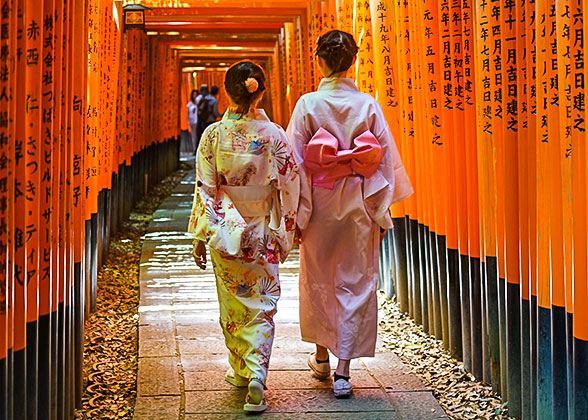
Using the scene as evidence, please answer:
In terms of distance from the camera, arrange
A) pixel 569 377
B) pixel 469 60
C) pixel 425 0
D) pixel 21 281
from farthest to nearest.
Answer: pixel 425 0 → pixel 469 60 → pixel 569 377 → pixel 21 281

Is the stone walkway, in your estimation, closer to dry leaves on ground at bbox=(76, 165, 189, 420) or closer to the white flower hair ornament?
dry leaves on ground at bbox=(76, 165, 189, 420)

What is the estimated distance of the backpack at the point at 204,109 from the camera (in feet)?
72.5

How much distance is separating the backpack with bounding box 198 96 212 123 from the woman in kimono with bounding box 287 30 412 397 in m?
17.4

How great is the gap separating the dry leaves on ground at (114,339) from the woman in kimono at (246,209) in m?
0.77

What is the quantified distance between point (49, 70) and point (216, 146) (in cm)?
118

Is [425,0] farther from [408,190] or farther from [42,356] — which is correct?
[42,356]

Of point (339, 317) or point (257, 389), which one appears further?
point (339, 317)

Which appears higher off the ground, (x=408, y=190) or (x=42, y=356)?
(x=408, y=190)

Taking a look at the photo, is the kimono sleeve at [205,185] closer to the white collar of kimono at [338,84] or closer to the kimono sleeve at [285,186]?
the kimono sleeve at [285,186]

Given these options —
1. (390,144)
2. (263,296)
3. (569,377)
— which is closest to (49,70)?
(263,296)

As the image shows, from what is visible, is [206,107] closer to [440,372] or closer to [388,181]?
[440,372]

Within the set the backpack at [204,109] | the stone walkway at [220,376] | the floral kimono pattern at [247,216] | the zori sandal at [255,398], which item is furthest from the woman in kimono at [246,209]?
the backpack at [204,109]

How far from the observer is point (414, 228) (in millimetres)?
6535

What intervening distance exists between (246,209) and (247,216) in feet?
0.13
